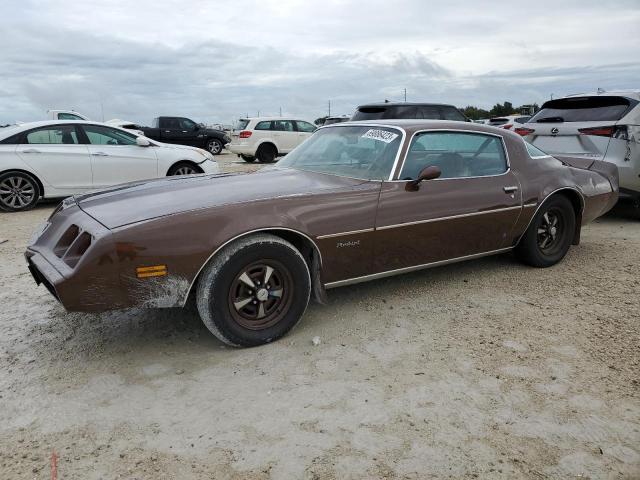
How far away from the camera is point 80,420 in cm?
266

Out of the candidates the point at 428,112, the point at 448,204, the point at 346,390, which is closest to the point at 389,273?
the point at 448,204

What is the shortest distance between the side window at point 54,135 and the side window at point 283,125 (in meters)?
9.32

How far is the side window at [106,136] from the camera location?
8.57 meters

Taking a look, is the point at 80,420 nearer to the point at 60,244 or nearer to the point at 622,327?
the point at 60,244

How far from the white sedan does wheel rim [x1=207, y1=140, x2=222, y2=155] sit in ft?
41.8

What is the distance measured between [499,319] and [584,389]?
978 mm

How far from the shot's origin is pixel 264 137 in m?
17.0

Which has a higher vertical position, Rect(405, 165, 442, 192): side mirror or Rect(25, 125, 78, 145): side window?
Rect(25, 125, 78, 145): side window

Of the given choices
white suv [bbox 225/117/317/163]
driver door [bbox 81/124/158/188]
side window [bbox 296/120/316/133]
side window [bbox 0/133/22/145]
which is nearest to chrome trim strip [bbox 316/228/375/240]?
driver door [bbox 81/124/158/188]

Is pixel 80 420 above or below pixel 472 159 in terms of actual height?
below


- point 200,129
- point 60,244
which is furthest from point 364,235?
point 200,129

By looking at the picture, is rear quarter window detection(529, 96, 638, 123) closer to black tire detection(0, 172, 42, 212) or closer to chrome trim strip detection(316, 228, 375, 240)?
chrome trim strip detection(316, 228, 375, 240)

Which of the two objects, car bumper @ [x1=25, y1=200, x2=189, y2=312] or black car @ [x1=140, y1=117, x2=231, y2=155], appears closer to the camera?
car bumper @ [x1=25, y1=200, x2=189, y2=312]

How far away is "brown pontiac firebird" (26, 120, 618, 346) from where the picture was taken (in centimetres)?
308
